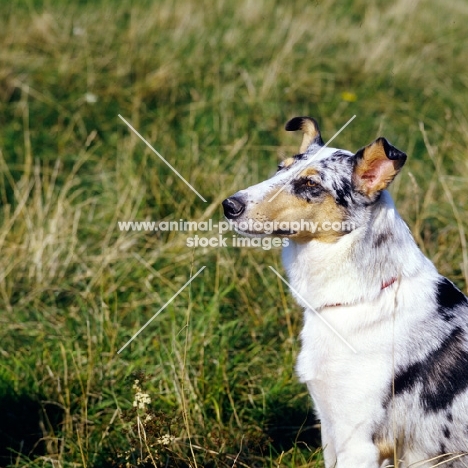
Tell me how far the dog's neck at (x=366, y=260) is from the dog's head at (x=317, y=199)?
0.05 metres

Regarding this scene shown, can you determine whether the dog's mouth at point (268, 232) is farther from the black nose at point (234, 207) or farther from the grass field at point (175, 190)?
the grass field at point (175, 190)

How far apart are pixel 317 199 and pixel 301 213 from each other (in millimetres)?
113

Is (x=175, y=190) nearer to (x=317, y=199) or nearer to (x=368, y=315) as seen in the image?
(x=317, y=199)

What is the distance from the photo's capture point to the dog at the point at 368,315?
3.30 metres

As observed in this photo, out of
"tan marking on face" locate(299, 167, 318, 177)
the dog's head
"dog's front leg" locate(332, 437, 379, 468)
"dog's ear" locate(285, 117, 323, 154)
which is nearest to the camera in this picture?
"dog's front leg" locate(332, 437, 379, 468)

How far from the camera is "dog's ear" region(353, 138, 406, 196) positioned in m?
3.43

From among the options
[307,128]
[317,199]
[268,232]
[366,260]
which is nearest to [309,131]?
[307,128]

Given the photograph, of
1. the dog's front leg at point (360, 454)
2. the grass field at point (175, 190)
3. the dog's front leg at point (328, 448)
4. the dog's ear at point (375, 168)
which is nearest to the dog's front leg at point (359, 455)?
the dog's front leg at point (360, 454)

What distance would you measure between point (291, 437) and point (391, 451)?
99 cm

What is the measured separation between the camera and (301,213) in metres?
3.60

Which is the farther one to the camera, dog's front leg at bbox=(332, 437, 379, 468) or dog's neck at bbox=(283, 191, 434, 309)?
dog's neck at bbox=(283, 191, 434, 309)

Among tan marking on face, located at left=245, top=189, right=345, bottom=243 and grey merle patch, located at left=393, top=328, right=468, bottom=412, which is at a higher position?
tan marking on face, located at left=245, top=189, right=345, bottom=243

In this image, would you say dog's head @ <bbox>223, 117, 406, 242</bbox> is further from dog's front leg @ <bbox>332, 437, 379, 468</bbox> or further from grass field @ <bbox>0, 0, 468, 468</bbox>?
dog's front leg @ <bbox>332, 437, 379, 468</bbox>

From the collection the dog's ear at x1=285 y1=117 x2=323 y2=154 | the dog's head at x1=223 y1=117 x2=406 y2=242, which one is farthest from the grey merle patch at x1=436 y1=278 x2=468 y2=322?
the dog's ear at x1=285 y1=117 x2=323 y2=154
